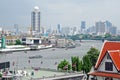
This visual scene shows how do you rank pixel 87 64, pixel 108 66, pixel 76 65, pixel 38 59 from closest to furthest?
1. pixel 108 66
2. pixel 87 64
3. pixel 76 65
4. pixel 38 59

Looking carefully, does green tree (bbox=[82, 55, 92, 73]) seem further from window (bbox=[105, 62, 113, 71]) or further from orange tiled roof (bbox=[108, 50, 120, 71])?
orange tiled roof (bbox=[108, 50, 120, 71])

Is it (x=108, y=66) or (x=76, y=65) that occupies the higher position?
(x=108, y=66)

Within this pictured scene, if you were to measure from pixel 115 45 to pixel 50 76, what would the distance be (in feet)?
17.5

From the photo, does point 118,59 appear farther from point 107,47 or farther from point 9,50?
point 9,50

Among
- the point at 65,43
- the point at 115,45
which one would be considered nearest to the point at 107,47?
the point at 115,45

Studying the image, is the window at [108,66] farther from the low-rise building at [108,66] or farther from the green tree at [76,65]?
the green tree at [76,65]

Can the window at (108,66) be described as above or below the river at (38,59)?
above

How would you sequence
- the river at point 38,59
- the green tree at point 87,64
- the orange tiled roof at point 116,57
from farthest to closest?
the river at point 38,59
the green tree at point 87,64
the orange tiled roof at point 116,57

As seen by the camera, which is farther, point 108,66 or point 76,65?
point 76,65

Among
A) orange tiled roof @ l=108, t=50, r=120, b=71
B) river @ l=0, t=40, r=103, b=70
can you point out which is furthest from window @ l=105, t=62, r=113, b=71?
river @ l=0, t=40, r=103, b=70

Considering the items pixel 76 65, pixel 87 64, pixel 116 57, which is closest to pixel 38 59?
pixel 76 65

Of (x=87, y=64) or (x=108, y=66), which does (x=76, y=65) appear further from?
(x=108, y=66)

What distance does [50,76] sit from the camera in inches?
806

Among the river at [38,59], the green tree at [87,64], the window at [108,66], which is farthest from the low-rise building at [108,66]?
the river at [38,59]
